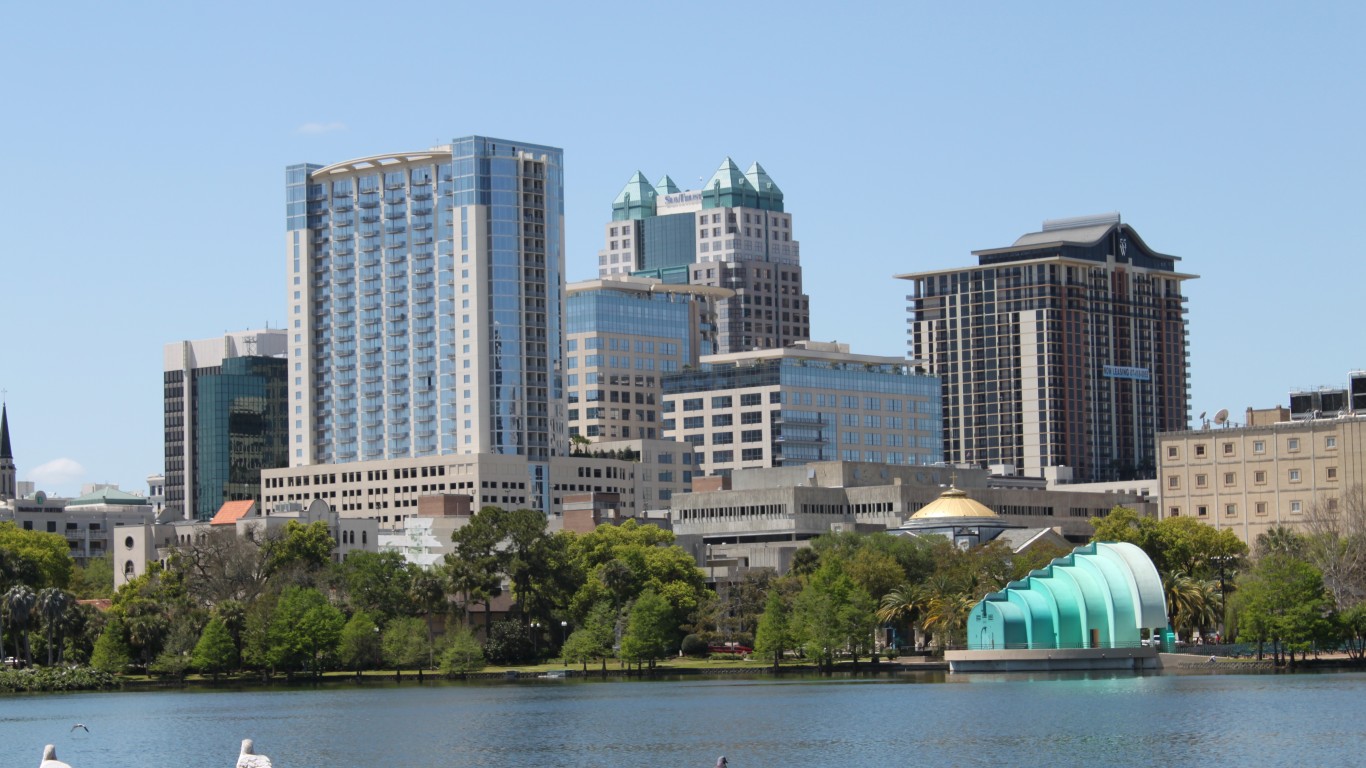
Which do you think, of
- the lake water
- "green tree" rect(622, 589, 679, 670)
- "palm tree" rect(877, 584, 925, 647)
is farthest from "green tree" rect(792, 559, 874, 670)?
"green tree" rect(622, 589, 679, 670)

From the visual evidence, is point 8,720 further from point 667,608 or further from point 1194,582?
point 1194,582

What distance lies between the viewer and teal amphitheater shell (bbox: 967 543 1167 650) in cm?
17775

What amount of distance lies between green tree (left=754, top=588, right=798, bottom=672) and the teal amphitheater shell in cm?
1642

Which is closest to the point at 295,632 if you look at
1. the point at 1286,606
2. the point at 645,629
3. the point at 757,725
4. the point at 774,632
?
the point at 645,629

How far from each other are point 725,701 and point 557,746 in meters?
31.1

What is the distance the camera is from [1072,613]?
588 ft

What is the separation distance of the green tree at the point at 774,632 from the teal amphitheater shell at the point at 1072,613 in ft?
53.9

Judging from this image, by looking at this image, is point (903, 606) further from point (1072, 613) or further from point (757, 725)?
point (757, 725)

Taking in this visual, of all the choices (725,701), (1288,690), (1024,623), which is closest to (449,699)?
(725,701)

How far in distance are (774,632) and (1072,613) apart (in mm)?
24760

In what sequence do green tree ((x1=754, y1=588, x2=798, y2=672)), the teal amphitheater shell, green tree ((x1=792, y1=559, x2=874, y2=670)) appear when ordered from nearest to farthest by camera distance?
the teal amphitheater shell
green tree ((x1=792, y1=559, x2=874, y2=670))
green tree ((x1=754, y1=588, x2=798, y2=672))

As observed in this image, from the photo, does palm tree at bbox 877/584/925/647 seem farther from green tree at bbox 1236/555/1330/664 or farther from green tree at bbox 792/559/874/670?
green tree at bbox 1236/555/1330/664

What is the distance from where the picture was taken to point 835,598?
186m

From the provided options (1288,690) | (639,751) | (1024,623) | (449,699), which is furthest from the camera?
(1024,623)
